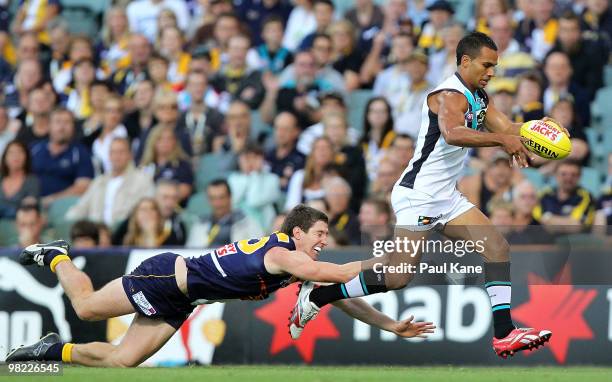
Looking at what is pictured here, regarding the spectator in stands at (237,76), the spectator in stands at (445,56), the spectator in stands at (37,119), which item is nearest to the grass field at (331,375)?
the spectator in stands at (445,56)

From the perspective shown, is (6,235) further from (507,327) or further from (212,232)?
(507,327)

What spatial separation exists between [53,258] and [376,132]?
5390 mm

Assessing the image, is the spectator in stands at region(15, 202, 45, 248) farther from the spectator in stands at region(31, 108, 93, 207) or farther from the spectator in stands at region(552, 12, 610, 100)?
the spectator in stands at region(552, 12, 610, 100)

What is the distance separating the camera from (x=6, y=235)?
49.8ft

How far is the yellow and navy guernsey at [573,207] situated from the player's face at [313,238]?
4314mm

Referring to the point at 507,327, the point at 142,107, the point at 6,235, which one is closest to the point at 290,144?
the point at 142,107

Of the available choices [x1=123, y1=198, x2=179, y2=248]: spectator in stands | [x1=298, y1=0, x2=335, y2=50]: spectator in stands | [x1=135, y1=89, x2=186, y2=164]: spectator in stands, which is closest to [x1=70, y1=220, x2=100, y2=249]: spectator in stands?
[x1=123, y1=198, x2=179, y2=248]: spectator in stands

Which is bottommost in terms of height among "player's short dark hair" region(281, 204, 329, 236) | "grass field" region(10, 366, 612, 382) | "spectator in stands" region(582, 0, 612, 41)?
"grass field" region(10, 366, 612, 382)

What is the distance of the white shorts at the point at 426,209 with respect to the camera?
1038 centimetres

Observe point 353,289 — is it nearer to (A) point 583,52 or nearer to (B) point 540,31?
(A) point 583,52

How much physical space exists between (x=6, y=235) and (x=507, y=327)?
7.35m

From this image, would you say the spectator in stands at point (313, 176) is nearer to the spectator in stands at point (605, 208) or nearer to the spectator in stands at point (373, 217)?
the spectator in stands at point (373, 217)

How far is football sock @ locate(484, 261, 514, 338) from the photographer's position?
10.0 meters

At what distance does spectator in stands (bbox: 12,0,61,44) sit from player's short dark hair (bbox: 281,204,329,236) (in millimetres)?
10039
